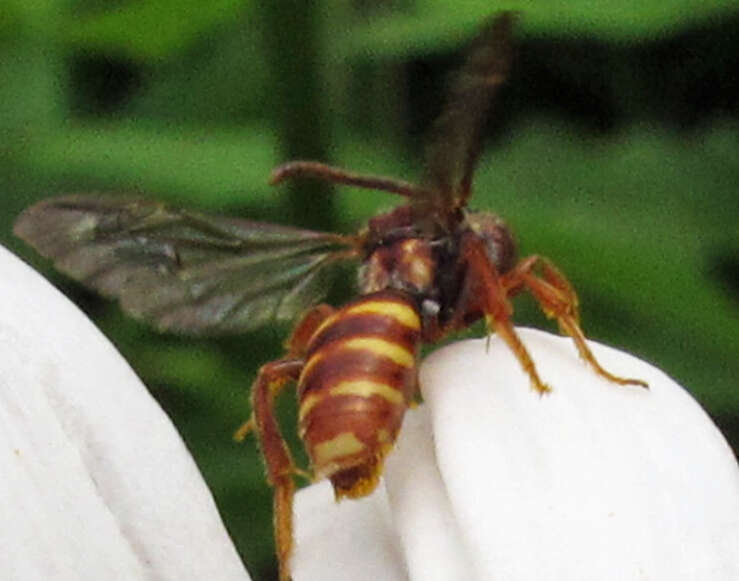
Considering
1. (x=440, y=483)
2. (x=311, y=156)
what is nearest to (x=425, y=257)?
(x=440, y=483)

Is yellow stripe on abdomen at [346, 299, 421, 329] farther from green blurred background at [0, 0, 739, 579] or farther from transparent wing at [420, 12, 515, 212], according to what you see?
green blurred background at [0, 0, 739, 579]

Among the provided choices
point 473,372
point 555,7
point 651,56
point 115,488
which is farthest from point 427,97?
point 115,488

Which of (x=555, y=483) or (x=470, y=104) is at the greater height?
(x=470, y=104)

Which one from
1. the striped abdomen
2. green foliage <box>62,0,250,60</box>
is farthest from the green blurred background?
the striped abdomen

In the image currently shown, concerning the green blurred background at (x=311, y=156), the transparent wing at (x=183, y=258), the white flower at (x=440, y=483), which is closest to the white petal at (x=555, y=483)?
the white flower at (x=440, y=483)

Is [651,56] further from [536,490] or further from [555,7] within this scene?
[536,490]

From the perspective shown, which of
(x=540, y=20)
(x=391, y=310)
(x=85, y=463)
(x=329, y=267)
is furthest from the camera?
(x=540, y=20)

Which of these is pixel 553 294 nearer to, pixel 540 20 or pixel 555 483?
pixel 555 483

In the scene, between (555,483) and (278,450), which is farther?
(278,450)
